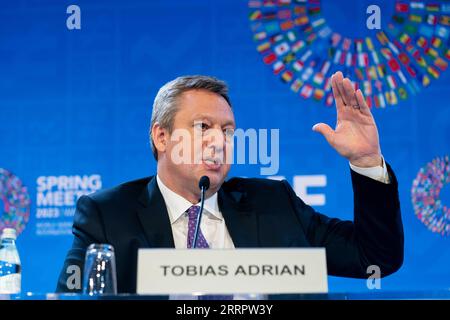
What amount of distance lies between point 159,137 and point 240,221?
0.52 meters

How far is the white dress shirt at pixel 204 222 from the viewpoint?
248 centimetres

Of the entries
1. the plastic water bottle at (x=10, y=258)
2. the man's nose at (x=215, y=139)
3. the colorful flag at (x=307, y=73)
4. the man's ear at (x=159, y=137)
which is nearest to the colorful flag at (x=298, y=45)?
the colorful flag at (x=307, y=73)

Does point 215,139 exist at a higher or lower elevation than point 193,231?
higher

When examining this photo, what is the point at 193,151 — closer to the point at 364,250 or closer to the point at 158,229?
the point at 158,229

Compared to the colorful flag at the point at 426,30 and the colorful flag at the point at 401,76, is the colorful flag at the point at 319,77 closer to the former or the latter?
the colorful flag at the point at 401,76

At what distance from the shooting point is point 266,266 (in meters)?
1.47

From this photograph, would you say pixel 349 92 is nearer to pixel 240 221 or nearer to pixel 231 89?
pixel 240 221

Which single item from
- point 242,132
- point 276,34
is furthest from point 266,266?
point 276,34

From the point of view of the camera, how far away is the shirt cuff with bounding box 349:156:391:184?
2318 millimetres

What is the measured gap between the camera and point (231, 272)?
1467mm

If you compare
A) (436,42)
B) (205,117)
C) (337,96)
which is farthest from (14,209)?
(436,42)

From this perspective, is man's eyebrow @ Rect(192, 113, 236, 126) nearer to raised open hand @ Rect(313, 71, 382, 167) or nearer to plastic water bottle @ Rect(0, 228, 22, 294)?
raised open hand @ Rect(313, 71, 382, 167)
